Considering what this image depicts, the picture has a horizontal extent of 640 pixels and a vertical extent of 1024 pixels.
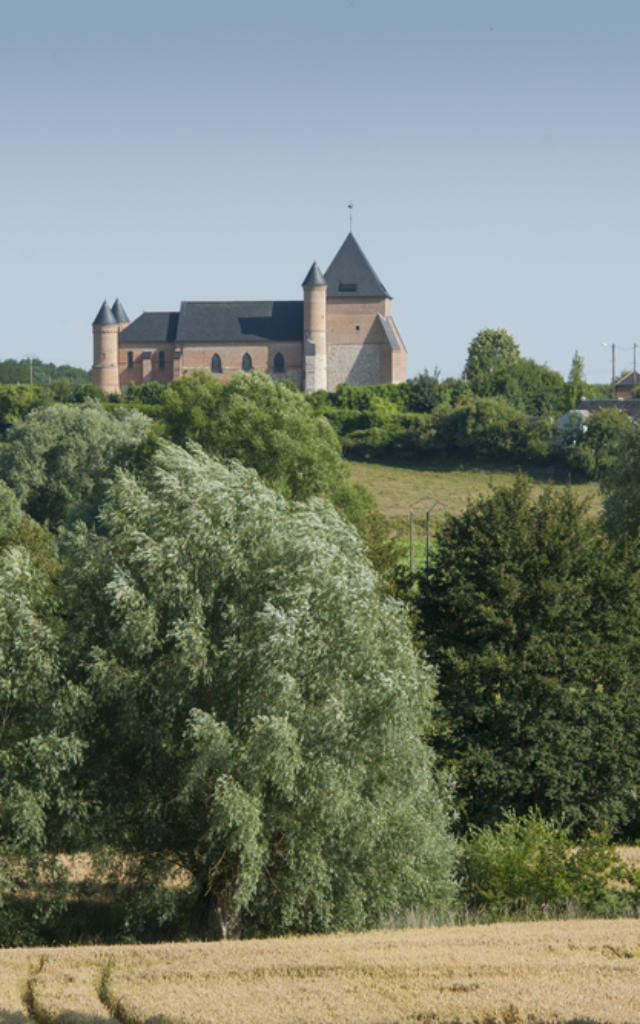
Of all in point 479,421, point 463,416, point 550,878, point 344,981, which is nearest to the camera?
point 344,981

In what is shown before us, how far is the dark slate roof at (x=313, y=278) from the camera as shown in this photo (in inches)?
4486

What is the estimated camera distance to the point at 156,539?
724 inches

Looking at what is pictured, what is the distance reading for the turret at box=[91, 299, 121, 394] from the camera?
382 feet

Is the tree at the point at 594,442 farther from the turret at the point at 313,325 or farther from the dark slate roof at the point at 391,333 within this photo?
the turret at the point at 313,325

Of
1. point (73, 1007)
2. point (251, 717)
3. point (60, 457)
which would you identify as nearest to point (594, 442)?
point (60, 457)

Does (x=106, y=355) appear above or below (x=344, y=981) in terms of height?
above

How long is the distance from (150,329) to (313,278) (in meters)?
18.0

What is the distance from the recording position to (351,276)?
118m

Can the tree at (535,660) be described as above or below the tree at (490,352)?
below

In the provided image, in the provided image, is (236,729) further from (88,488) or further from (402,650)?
(88,488)

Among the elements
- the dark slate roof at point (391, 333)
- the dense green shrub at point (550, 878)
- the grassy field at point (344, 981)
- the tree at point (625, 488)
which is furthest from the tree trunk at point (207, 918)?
the dark slate roof at point (391, 333)

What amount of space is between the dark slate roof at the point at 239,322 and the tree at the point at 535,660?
94418 mm

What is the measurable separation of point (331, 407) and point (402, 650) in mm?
79047

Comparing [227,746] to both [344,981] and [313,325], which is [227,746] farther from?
[313,325]
